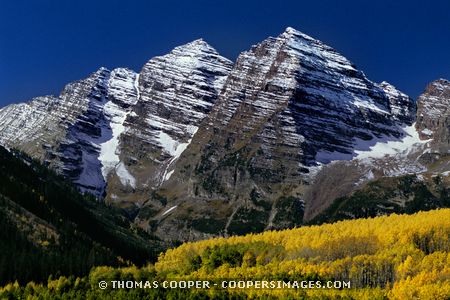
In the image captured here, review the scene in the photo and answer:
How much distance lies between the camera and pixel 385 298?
635 feet

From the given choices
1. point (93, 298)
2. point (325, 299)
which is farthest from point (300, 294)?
point (93, 298)

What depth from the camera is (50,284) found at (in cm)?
19400

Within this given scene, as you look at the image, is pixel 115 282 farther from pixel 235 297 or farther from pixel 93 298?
pixel 235 297

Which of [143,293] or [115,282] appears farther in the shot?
[115,282]

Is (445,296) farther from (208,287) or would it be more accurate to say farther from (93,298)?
(93,298)

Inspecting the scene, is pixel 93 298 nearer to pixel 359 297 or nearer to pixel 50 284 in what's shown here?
pixel 50 284

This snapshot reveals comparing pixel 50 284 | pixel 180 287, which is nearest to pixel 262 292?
pixel 180 287

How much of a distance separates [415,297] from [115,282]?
3334 inches

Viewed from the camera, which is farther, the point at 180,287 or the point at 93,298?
the point at 180,287

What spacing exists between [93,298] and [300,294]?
5541 centimetres

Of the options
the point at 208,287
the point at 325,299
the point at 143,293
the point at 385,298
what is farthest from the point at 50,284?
the point at 385,298

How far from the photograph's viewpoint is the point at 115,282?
198875 millimetres

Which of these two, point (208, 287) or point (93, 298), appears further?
point (208, 287)

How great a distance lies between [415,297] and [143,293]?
75.3 metres
